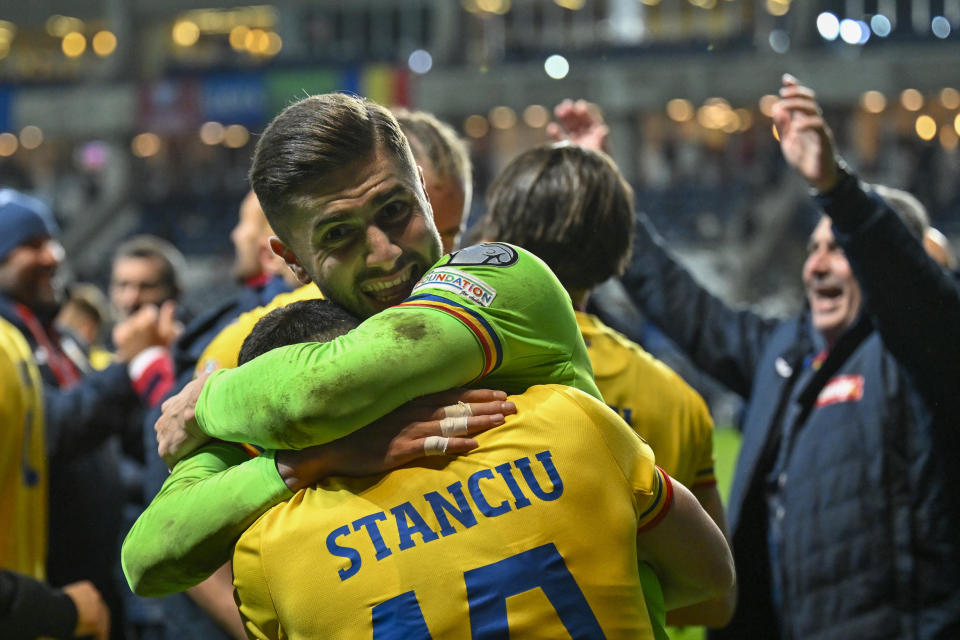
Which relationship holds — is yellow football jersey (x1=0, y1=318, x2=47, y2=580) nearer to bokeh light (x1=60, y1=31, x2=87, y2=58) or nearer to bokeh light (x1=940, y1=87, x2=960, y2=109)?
bokeh light (x1=940, y1=87, x2=960, y2=109)

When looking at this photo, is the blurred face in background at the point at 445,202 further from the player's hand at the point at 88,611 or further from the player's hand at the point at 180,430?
the player's hand at the point at 88,611

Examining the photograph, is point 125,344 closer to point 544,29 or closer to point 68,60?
point 544,29

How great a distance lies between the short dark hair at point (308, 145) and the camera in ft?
5.60

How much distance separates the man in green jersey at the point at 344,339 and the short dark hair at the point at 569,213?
0.60 m

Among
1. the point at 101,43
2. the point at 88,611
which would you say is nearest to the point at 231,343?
the point at 88,611

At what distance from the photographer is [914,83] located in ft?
87.8

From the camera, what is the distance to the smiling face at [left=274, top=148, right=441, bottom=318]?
5.67 feet

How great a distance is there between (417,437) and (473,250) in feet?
1.01

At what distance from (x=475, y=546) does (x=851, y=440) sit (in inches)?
76.6

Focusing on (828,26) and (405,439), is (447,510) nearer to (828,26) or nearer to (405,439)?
(405,439)

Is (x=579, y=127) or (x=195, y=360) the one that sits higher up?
(x=579, y=127)

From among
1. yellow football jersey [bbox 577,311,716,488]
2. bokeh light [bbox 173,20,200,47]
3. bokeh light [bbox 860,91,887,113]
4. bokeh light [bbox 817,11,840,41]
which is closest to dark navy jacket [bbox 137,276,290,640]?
yellow football jersey [bbox 577,311,716,488]

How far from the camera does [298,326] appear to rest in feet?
5.56

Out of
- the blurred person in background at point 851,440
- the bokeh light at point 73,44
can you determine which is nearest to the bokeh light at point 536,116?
the bokeh light at point 73,44
